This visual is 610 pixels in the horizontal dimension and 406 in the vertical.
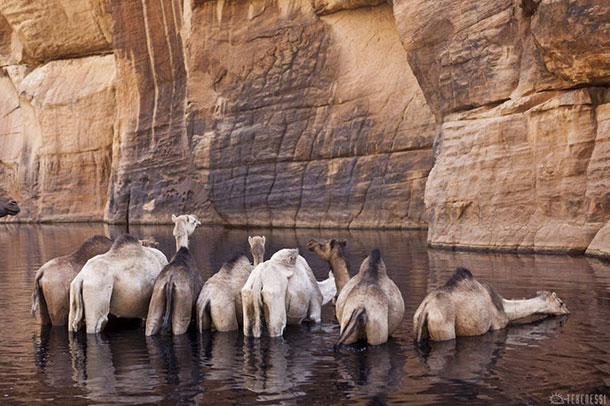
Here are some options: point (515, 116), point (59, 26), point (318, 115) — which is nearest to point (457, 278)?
point (515, 116)

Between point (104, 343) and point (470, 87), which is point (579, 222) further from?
point (104, 343)

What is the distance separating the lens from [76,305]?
1243 cm

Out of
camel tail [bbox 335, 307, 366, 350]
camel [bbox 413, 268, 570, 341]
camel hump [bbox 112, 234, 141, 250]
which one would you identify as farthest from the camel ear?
camel hump [bbox 112, 234, 141, 250]

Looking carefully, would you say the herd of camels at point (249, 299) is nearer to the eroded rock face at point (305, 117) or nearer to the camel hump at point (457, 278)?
the camel hump at point (457, 278)

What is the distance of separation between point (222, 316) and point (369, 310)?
2234 millimetres

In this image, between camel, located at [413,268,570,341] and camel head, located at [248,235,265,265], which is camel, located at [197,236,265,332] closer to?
camel head, located at [248,235,265,265]

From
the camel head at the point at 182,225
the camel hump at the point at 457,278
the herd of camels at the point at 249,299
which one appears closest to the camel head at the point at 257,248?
the herd of camels at the point at 249,299

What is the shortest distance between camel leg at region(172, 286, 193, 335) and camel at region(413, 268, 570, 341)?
2.99 meters

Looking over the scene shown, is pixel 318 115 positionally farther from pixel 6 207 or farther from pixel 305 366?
pixel 305 366

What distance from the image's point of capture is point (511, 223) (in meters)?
25.0

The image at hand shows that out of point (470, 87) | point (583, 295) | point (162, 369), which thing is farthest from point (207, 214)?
point (162, 369)

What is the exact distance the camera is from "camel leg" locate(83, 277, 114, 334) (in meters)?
12.3

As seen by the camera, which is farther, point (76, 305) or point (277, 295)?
point (76, 305)

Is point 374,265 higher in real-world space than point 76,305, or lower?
higher
